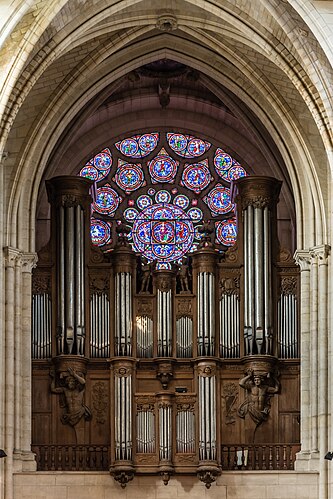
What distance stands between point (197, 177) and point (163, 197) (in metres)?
0.77

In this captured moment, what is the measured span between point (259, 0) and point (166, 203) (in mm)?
7193

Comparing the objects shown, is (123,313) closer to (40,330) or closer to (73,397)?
Answer: (40,330)

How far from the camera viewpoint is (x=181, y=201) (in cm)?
3819

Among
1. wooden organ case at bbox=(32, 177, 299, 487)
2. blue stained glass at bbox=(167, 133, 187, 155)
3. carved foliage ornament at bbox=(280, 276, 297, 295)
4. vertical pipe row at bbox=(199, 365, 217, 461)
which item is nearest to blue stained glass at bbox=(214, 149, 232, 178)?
blue stained glass at bbox=(167, 133, 187, 155)

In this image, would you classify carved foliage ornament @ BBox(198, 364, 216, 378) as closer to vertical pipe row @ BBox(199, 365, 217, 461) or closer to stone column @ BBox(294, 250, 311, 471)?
vertical pipe row @ BBox(199, 365, 217, 461)

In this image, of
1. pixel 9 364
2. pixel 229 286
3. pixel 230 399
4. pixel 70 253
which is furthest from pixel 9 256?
pixel 230 399

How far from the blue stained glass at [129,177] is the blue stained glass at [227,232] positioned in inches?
67.6

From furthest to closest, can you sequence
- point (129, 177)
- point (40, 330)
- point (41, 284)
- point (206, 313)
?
point (129, 177) → point (41, 284) → point (206, 313) → point (40, 330)

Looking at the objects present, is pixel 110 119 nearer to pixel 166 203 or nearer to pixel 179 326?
pixel 166 203

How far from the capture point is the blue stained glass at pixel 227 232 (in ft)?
124

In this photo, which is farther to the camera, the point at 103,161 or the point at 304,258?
the point at 103,161

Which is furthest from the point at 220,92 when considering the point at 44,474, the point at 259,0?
the point at 44,474

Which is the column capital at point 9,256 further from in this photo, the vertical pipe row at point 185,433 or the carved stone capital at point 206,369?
the vertical pipe row at point 185,433

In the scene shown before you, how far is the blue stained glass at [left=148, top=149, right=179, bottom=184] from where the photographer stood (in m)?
38.4
